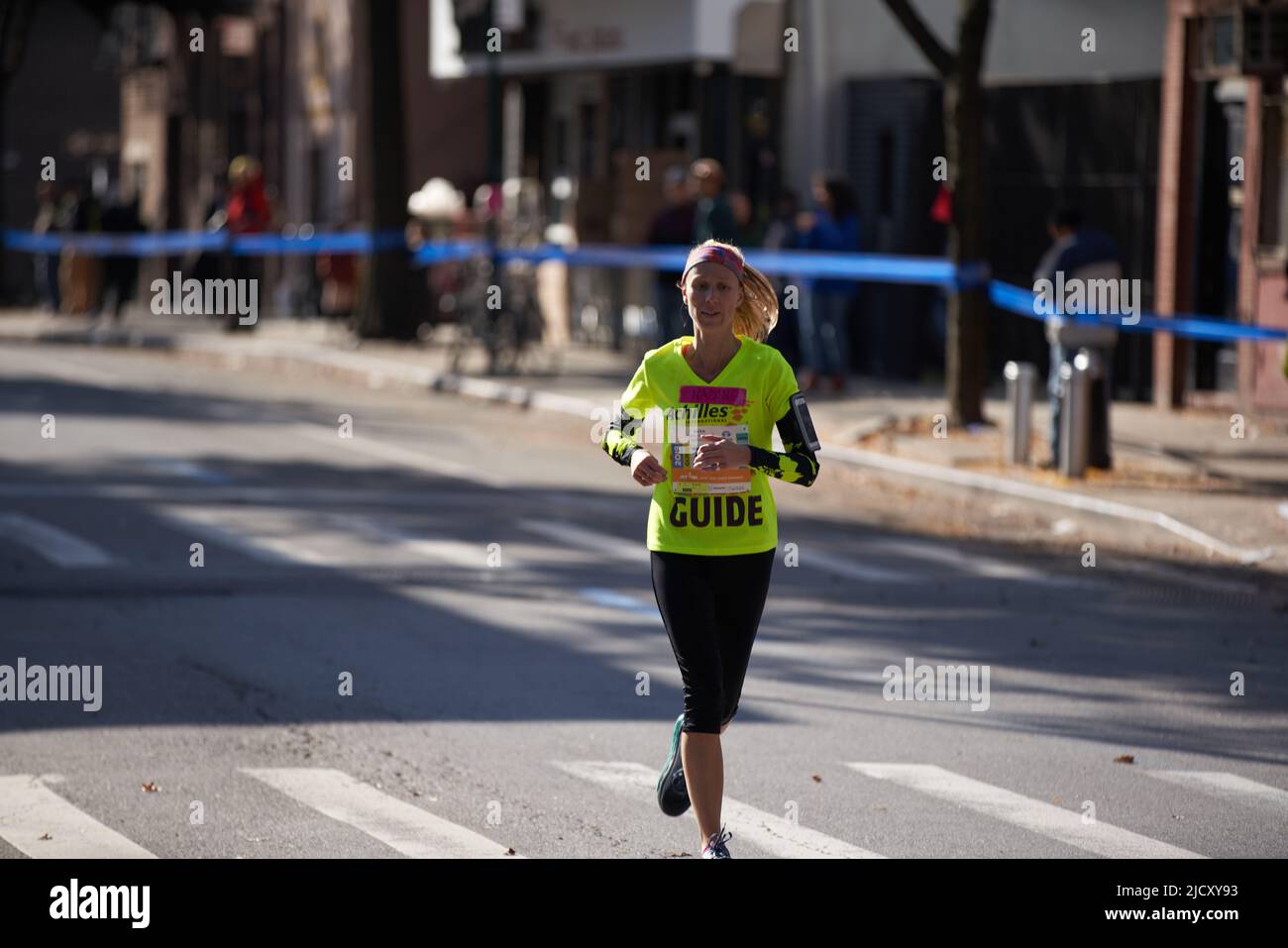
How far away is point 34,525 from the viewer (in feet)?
45.6

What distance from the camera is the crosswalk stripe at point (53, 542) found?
41.7 feet

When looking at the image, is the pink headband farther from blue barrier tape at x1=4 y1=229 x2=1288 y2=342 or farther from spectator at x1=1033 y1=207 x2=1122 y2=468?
spectator at x1=1033 y1=207 x2=1122 y2=468

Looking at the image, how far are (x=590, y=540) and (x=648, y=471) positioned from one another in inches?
281

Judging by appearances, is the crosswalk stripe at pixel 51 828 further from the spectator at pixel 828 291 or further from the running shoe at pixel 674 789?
the spectator at pixel 828 291

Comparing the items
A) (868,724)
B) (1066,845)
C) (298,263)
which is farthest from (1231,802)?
(298,263)

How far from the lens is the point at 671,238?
2394 cm

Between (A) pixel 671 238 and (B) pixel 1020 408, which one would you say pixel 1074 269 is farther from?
(A) pixel 671 238

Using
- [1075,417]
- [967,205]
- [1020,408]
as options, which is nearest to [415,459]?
[1020,408]

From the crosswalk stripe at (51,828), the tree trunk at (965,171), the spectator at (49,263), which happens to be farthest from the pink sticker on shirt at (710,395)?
the spectator at (49,263)

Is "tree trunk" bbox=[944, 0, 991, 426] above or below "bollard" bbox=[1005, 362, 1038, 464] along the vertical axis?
above

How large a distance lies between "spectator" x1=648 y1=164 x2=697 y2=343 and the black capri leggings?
1642 cm

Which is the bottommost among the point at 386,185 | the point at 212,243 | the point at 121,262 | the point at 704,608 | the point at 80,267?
the point at 80,267

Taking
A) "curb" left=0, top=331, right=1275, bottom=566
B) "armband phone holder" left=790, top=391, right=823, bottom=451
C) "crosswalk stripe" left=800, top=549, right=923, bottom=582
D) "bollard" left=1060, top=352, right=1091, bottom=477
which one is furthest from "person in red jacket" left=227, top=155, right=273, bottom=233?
"armband phone holder" left=790, top=391, right=823, bottom=451

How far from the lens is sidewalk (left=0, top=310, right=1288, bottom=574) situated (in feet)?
47.4
